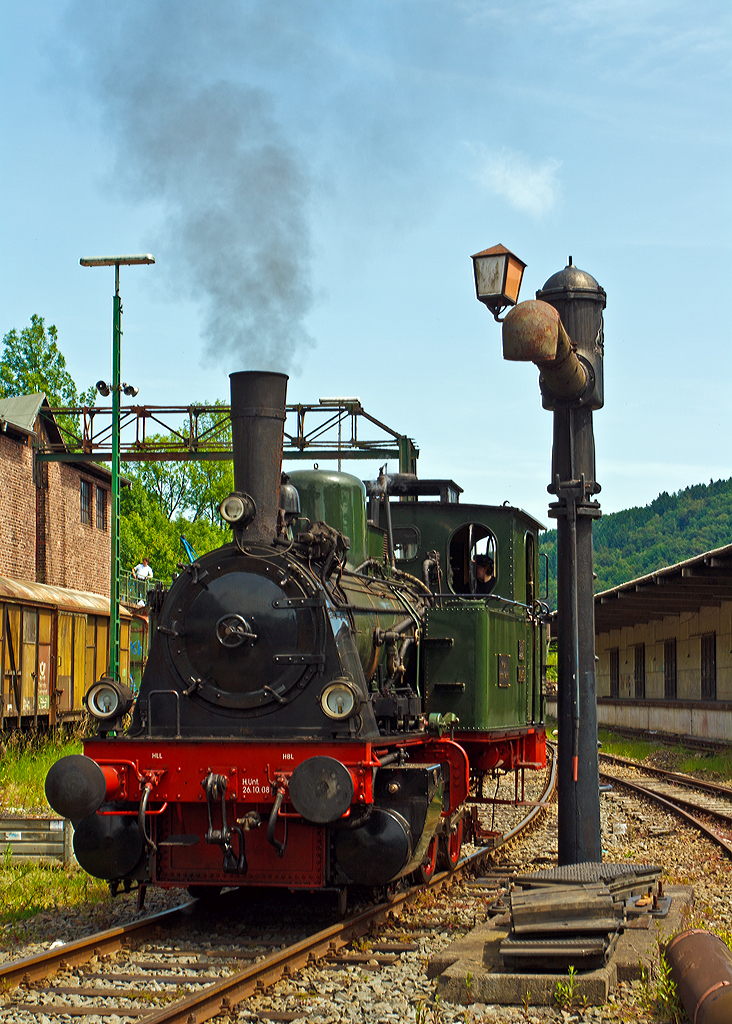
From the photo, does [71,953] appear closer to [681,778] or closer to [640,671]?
[681,778]

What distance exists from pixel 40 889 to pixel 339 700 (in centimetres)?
308

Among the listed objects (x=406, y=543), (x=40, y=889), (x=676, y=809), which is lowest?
(x=676, y=809)

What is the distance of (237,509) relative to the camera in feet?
22.5

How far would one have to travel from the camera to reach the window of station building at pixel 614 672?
32719 mm

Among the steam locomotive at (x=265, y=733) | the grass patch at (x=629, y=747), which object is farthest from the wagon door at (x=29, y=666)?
the steam locomotive at (x=265, y=733)

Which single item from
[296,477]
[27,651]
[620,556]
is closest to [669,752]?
[27,651]

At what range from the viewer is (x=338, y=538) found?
23.0 ft

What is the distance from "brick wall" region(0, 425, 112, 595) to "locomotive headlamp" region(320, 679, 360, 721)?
1785cm

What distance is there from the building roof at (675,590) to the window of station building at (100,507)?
1320cm

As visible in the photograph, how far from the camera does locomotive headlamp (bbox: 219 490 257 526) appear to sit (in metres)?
6.87

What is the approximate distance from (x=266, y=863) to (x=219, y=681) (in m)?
1.15

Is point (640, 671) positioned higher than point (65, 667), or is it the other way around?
point (65, 667)

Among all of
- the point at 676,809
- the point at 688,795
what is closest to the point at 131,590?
the point at 688,795

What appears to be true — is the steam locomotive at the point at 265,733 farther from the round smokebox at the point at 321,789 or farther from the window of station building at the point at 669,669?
the window of station building at the point at 669,669
